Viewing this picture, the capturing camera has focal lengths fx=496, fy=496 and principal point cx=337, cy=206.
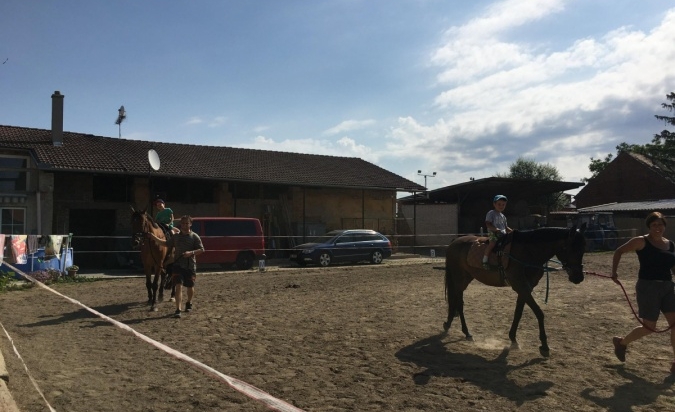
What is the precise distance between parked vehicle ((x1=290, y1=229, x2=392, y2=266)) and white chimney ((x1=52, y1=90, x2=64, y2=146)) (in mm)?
12115

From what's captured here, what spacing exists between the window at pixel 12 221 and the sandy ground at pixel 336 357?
403 inches

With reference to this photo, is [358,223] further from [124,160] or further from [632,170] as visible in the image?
[632,170]

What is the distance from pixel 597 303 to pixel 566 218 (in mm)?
28966

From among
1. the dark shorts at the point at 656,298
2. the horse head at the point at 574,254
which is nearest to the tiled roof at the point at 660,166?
the horse head at the point at 574,254

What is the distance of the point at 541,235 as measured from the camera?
672cm

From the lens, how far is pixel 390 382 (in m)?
5.18

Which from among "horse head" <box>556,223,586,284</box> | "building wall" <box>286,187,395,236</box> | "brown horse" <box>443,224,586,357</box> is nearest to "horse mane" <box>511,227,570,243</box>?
"brown horse" <box>443,224,586,357</box>

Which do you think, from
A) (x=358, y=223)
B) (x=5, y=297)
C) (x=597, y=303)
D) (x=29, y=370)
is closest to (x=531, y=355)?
(x=597, y=303)

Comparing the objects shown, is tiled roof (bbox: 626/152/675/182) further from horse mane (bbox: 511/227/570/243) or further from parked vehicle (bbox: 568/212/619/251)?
horse mane (bbox: 511/227/570/243)

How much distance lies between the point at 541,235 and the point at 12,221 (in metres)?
20.3

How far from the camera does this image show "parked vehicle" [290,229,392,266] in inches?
826

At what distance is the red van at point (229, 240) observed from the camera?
1906cm

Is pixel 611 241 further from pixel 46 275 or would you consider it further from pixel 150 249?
pixel 46 275

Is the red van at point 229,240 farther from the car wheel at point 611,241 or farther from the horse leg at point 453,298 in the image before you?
the car wheel at point 611,241
